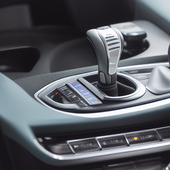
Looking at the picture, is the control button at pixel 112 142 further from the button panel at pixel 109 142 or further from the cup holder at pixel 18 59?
the cup holder at pixel 18 59

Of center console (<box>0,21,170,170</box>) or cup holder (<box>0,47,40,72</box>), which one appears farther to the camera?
cup holder (<box>0,47,40,72</box>)

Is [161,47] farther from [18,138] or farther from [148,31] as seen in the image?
[18,138]

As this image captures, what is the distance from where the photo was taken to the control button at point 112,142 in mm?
680

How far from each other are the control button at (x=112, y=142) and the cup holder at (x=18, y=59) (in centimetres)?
62

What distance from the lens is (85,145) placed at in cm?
68

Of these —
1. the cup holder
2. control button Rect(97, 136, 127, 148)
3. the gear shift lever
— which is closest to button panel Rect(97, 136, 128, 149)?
control button Rect(97, 136, 127, 148)

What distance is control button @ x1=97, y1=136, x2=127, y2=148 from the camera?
0.68 metres

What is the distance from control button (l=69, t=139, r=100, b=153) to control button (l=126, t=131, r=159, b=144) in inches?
2.5

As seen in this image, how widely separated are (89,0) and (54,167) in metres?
0.78

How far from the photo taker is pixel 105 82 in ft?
2.49

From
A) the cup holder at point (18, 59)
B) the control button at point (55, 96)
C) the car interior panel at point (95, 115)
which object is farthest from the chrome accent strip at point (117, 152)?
the cup holder at point (18, 59)

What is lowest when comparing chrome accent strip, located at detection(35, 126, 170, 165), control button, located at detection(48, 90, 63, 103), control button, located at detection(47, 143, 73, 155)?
chrome accent strip, located at detection(35, 126, 170, 165)

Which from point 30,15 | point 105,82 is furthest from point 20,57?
point 105,82

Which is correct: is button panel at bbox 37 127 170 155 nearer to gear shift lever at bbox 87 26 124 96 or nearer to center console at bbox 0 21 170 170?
center console at bbox 0 21 170 170
